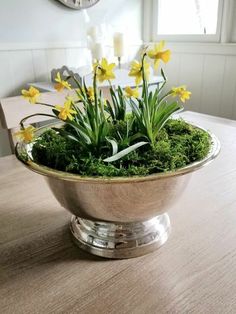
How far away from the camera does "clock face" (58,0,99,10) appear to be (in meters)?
1.87

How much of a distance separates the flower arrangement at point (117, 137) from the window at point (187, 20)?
172 centimetres

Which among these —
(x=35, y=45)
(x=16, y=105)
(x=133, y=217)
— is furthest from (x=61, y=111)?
(x=35, y=45)

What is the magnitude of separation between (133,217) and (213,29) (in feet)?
6.40

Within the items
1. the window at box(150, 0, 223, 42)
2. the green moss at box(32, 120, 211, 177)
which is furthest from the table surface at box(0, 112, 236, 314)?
the window at box(150, 0, 223, 42)

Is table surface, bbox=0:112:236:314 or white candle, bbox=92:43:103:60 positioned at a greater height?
white candle, bbox=92:43:103:60

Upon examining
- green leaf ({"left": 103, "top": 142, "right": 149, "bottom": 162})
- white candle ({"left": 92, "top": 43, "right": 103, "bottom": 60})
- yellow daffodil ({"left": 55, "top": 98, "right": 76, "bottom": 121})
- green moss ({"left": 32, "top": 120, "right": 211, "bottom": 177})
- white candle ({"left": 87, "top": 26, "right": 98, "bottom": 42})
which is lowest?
green moss ({"left": 32, "top": 120, "right": 211, "bottom": 177})

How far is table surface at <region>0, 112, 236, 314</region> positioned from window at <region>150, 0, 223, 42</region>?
5.63ft

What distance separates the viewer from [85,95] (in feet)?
1.78

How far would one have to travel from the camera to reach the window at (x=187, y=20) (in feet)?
6.63

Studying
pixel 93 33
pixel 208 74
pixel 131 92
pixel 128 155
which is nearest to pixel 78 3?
pixel 93 33

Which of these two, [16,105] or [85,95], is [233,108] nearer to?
[16,105]

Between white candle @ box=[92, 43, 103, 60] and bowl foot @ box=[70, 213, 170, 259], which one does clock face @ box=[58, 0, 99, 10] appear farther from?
bowl foot @ box=[70, 213, 170, 259]

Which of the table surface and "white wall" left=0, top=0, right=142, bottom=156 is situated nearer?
the table surface

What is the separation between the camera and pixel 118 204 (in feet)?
1.50
